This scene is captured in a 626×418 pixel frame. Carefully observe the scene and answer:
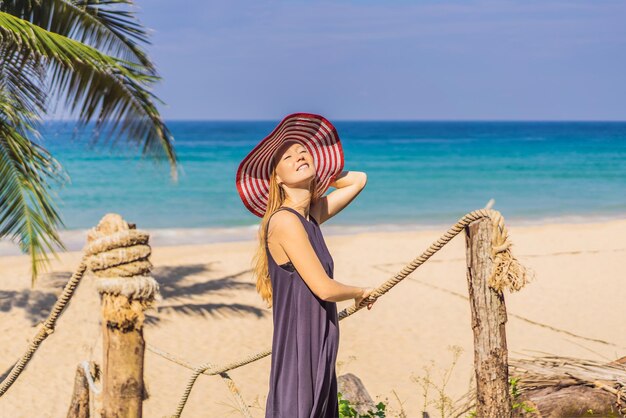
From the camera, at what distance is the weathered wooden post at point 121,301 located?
3.19 meters

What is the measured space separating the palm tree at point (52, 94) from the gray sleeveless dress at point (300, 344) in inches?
169

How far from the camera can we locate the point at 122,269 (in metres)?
3.21

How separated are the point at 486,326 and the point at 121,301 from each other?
1.64 m

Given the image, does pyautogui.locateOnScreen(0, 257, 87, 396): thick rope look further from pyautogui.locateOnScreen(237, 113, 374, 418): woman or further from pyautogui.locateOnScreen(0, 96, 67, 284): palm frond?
pyautogui.locateOnScreen(0, 96, 67, 284): palm frond

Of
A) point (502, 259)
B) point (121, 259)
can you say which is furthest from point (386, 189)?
point (121, 259)

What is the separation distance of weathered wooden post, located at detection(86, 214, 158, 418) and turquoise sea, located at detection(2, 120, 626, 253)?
348 inches

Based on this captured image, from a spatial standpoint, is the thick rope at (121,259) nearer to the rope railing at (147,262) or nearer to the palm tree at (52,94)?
the rope railing at (147,262)

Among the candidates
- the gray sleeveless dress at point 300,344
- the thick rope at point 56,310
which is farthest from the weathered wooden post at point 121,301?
the gray sleeveless dress at point 300,344

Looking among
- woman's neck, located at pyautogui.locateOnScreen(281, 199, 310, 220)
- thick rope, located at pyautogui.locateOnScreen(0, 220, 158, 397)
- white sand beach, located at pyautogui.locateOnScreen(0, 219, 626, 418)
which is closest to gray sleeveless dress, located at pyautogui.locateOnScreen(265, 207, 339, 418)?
woman's neck, located at pyautogui.locateOnScreen(281, 199, 310, 220)

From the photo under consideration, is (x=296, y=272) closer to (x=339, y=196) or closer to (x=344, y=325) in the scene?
(x=339, y=196)

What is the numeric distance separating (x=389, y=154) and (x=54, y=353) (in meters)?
52.5

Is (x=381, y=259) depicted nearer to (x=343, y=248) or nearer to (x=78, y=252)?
(x=343, y=248)

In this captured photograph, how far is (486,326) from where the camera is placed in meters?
3.56

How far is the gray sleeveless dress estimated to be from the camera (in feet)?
10.1
